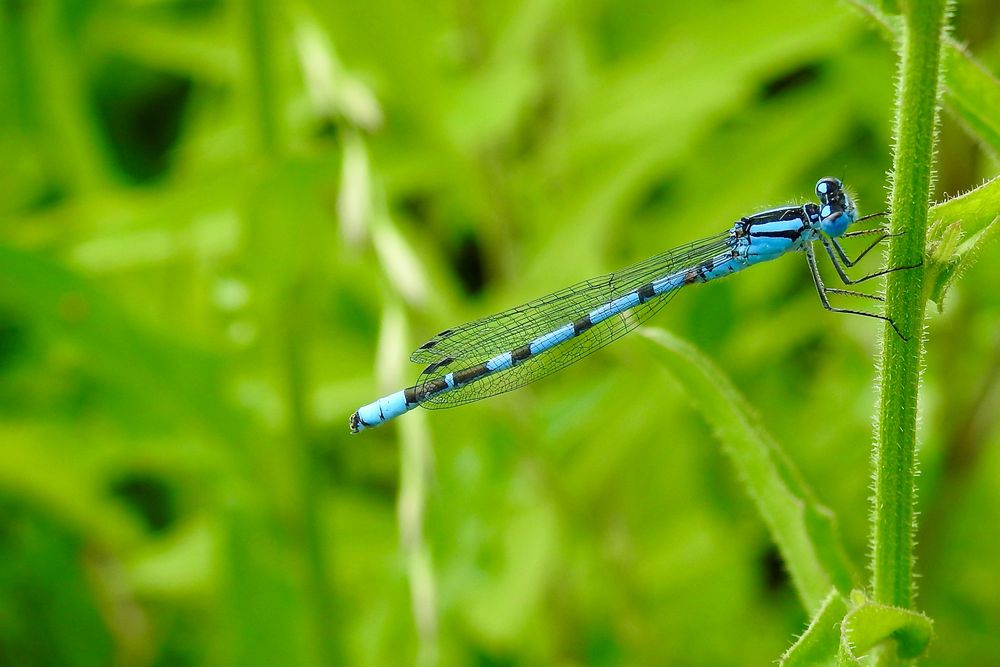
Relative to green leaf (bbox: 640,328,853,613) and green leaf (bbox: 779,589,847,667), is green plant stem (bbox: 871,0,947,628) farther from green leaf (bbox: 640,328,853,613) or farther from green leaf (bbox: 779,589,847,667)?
green leaf (bbox: 640,328,853,613)

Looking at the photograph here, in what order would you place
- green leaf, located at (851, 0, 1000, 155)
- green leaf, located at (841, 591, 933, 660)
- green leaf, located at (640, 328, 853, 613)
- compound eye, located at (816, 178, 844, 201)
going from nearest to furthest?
green leaf, located at (841, 591, 933, 660) < green leaf, located at (851, 0, 1000, 155) < green leaf, located at (640, 328, 853, 613) < compound eye, located at (816, 178, 844, 201)

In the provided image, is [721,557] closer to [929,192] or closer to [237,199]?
[237,199]

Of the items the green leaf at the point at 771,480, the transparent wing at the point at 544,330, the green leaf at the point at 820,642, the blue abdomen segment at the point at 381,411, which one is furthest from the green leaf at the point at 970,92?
the blue abdomen segment at the point at 381,411

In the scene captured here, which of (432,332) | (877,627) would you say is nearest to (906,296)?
(877,627)

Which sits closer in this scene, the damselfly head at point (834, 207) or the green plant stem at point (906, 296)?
the green plant stem at point (906, 296)

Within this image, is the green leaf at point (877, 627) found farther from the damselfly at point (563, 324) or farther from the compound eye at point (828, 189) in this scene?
the damselfly at point (563, 324)

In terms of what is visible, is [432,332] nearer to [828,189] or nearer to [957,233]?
[828,189]

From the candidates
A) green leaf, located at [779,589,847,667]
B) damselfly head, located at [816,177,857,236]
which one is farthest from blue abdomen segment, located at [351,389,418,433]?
→ green leaf, located at [779,589,847,667]
